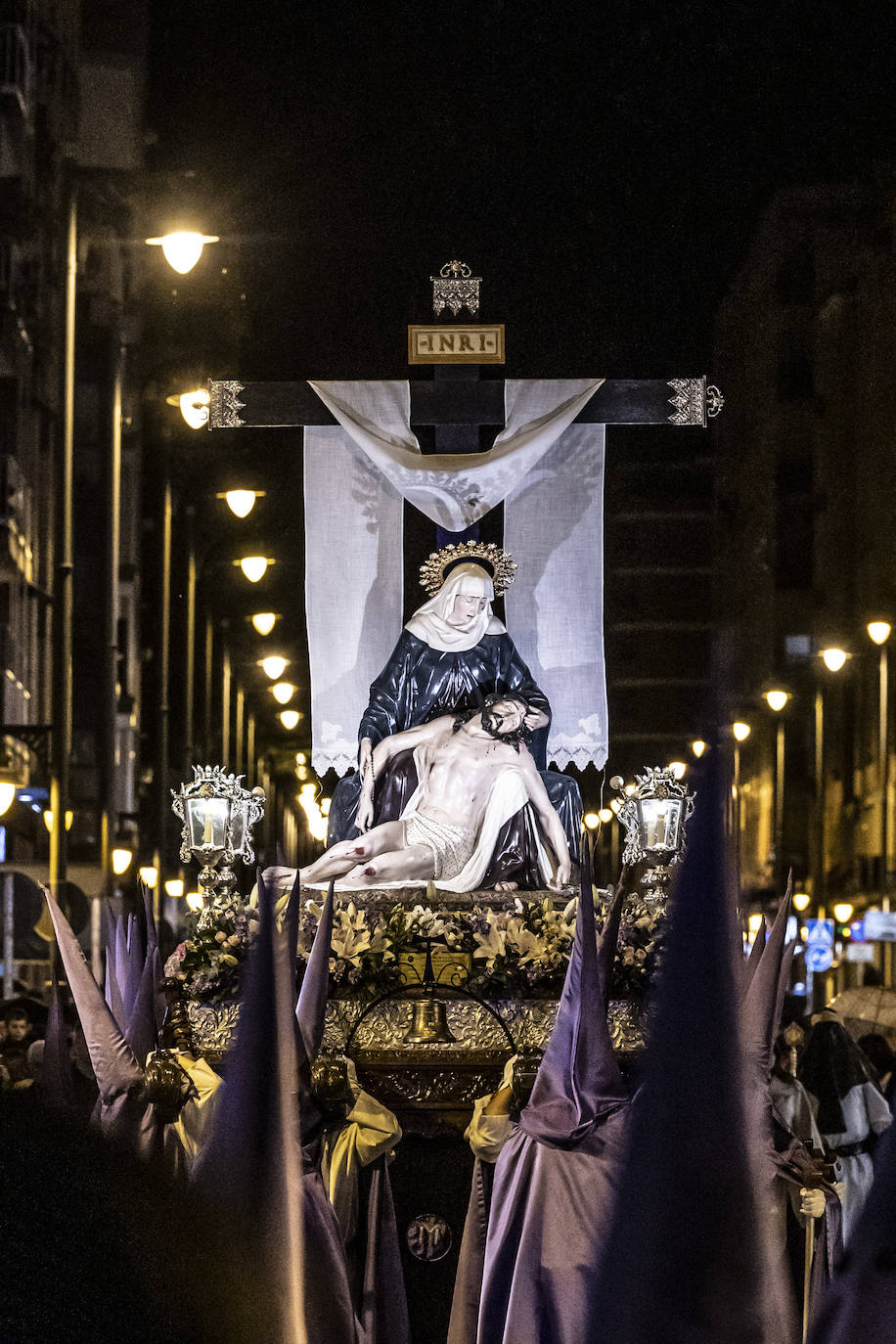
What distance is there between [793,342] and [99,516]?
24.9 meters

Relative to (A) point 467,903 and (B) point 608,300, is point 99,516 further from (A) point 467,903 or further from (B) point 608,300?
(A) point 467,903

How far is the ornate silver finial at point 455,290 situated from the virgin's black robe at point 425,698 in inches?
101

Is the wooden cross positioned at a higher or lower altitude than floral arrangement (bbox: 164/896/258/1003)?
higher

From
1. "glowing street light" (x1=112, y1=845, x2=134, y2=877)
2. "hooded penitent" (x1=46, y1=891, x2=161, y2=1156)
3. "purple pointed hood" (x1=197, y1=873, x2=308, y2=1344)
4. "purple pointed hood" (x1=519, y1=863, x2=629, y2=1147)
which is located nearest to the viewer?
"purple pointed hood" (x1=197, y1=873, x2=308, y2=1344)

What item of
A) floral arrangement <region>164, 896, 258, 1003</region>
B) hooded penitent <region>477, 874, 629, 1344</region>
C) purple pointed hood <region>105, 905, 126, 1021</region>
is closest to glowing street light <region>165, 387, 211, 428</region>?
floral arrangement <region>164, 896, 258, 1003</region>

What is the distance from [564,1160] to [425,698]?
671 centimetres

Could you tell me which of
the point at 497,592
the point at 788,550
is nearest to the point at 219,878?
the point at 497,592

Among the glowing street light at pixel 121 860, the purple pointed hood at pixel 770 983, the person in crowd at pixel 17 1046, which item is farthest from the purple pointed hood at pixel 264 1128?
the glowing street light at pixel 121 860

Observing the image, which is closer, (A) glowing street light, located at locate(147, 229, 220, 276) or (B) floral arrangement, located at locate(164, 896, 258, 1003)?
(B) floral arrangement, located at locate(164, 896, 258, 1003)

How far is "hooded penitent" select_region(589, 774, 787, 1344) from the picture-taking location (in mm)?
1791

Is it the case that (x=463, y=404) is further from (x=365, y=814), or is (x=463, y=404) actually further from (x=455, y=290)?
(x=365, y=814)

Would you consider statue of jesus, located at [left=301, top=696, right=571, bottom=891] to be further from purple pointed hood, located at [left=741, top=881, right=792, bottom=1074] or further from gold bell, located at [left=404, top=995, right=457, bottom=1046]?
purple pointed hood, located at [left=741, top=881, right=792, bottom=1074]

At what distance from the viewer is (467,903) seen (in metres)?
11.3

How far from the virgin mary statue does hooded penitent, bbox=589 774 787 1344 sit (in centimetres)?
1057
